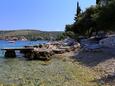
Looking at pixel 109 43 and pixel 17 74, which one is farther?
pixel 109 43

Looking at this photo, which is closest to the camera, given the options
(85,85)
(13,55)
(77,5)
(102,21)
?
(85,85)

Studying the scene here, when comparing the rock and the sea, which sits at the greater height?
the rock

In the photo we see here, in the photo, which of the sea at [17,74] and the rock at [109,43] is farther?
the rock at [109,43]

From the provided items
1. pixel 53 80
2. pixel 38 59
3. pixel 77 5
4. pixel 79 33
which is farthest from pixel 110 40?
pixel 77 5

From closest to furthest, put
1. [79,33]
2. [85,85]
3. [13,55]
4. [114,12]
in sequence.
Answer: [85,85] → [114,12] → [13,55] → [79,33]

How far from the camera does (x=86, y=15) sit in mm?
88062

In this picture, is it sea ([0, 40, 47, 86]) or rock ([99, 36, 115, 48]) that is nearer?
sea ([0, 40, 47, 86])

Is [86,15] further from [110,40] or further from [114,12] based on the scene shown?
[114,12]

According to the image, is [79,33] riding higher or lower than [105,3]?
lower

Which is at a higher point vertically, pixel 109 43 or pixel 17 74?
pixel 109 43

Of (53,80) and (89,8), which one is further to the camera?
(89,8)

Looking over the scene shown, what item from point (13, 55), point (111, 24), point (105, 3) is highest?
point (105, 3)

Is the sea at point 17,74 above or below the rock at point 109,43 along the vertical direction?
below

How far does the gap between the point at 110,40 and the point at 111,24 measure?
5946 millimetres
